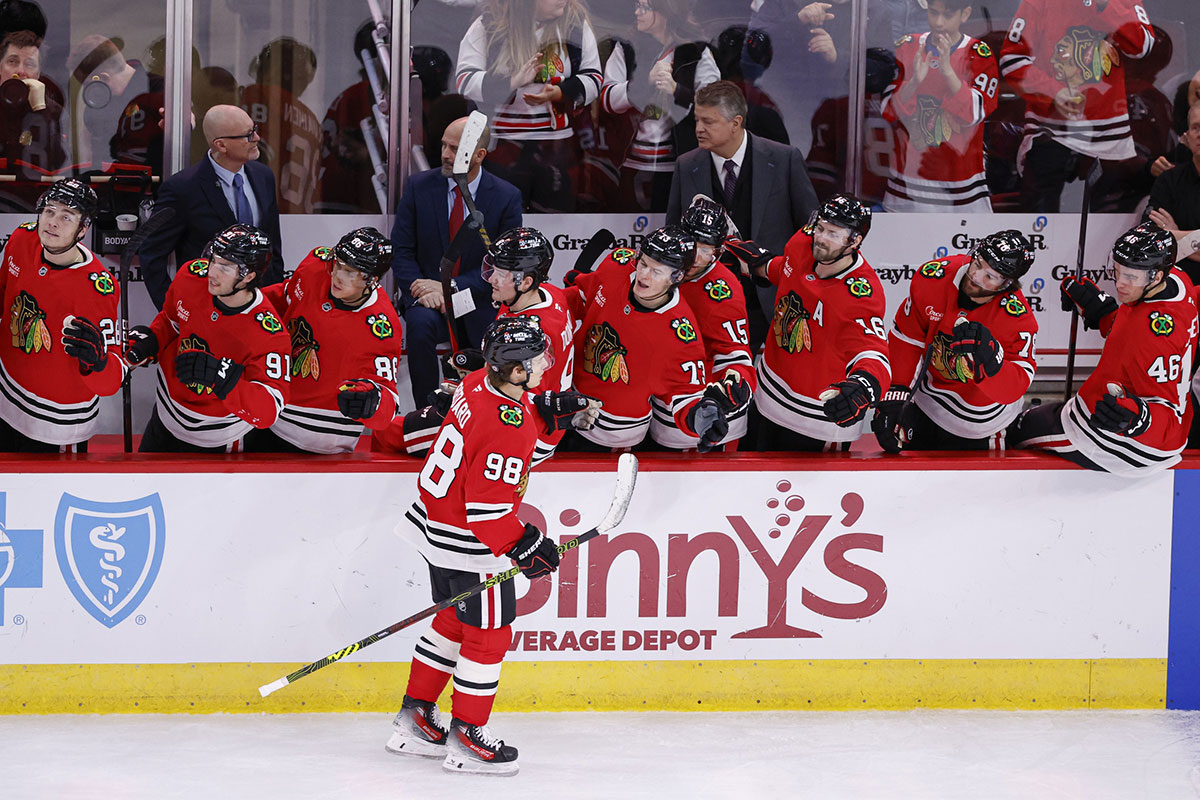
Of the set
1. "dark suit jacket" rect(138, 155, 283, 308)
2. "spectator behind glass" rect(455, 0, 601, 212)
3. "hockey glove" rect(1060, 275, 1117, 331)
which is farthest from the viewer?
"spectator behind glass" rect(455, 0, 601, 212)

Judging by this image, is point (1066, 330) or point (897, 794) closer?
point (897, 794)

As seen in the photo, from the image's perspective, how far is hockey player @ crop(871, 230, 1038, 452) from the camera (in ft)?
13.8

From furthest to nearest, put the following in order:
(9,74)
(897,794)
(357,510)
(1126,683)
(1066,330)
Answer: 1. (1066,330)
2. (9,74)
3. (1126,683)
4. (357,510)
5. (897,794)

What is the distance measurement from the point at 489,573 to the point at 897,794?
1211 mm

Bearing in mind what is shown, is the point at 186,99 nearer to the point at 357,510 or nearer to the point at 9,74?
the point at 9,74

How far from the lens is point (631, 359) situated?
414 centimetres

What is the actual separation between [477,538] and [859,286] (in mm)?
1476

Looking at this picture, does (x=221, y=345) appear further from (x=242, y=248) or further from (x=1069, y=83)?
(x=1069, y=83)

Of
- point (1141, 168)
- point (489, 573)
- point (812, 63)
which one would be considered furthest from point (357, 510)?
point (1141, 168)

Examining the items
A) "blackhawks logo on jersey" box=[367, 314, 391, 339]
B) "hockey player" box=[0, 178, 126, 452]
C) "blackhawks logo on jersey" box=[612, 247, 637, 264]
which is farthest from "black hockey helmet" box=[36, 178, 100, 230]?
"blackhawks logo on jersey" box=[612, 247, 637, 264]

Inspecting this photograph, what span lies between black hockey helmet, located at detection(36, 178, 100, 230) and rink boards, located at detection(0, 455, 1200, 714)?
75 cm

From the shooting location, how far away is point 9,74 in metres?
5.13

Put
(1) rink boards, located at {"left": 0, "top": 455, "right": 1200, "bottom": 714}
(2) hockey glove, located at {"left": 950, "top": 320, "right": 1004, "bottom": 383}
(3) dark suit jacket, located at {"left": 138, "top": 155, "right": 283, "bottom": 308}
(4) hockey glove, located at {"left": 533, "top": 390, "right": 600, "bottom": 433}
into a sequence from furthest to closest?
(3) dark suit jacket, located at {"left": 138, "top": 155, "right": 283, "bottom": 308}
(2) hockey glove, located at {"left": 950, "top": 320, "right": 1004, "bottom": 383}
(1) rink boards, located at {"left": 0, "top": 455, "right": 1200, "bottom": 714}
(4) hockey glove, located at {"left": 533, "top": 390, "right": 600, "bottom": 433}

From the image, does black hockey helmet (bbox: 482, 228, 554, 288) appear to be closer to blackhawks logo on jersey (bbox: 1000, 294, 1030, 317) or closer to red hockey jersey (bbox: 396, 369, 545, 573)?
red hockey jersey (bbox: 396, 369, 545, 573)
